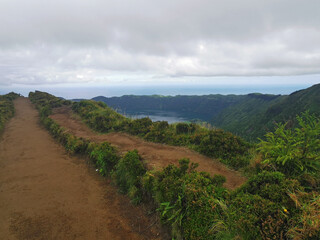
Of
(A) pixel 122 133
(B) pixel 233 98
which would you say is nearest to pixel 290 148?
(A) pixel 122 133

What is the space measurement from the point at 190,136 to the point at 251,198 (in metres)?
6.43

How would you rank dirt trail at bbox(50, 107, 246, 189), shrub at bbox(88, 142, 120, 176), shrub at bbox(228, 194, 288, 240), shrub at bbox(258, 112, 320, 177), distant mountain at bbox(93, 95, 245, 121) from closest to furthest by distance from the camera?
shrub at bbox(228, 194, 288, 240) → shrub at bbox(258, 112, 320, 177) → dirt trail at bbox(50, 107, 246, 189) → shrub at bbox(88, 142, 120, 176) → distant mountain at bbox(93, 95, 245, 121)

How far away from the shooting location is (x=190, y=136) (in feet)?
32.8

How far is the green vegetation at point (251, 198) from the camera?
295 centimetres

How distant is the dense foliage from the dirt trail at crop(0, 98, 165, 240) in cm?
400

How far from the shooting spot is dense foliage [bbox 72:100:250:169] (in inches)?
300

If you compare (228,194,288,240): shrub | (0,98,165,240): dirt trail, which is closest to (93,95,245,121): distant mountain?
(0,98,165,240): dirt trail

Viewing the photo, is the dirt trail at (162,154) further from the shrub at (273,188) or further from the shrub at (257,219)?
the shrub at (257,219)

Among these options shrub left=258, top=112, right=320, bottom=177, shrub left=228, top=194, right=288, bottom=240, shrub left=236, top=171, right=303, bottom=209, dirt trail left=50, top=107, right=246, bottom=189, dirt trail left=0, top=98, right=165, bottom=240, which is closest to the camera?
shrub left=228, top=194, right=288, bottom=240

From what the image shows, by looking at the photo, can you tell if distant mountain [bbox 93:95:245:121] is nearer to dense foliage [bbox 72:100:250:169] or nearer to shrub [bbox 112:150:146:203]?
dense foliage [bbox 72:100:250:169]

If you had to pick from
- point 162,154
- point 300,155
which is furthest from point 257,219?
point 162,154

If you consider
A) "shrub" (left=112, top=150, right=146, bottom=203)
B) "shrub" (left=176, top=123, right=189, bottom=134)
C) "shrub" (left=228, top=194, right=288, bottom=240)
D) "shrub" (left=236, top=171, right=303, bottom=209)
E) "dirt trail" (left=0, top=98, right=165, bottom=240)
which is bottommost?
"dirt trail" (left=0, top=98, right=165, bottom=240)

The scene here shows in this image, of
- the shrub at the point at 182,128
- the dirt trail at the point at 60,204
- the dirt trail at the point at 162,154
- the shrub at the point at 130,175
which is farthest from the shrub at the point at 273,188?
the shrub at the point at 182,128

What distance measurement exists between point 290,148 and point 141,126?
29.4 feet
